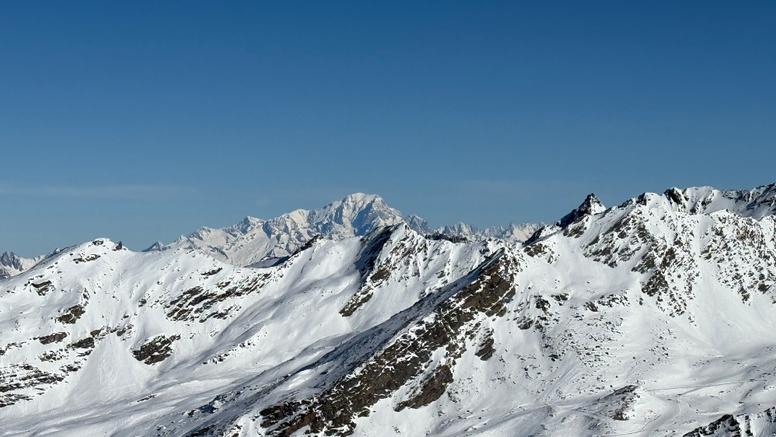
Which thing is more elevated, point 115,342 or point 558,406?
point 115,342

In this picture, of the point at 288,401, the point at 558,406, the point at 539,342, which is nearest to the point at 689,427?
the point at 558,406

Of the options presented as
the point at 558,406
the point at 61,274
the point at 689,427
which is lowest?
the point at 689,427

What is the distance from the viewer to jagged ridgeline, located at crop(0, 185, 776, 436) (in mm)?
117812

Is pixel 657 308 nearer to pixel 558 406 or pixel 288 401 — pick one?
pixel 558 406

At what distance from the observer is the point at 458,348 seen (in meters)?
132

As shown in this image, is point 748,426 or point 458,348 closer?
point 748,426

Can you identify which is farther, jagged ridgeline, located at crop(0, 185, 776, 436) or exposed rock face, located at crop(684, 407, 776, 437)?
jagged ridgeline, located at crop(0, 185, 776, 436)

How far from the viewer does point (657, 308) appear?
477 feet

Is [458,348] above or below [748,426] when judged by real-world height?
above

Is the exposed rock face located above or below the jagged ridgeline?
below

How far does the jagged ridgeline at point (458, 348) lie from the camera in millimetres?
117812

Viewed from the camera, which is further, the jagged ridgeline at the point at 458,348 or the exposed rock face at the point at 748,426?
the jagged ridgeline at the point at 458,348

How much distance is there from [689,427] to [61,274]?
146804 millimetres

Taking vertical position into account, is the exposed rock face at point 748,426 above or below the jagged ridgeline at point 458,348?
below
